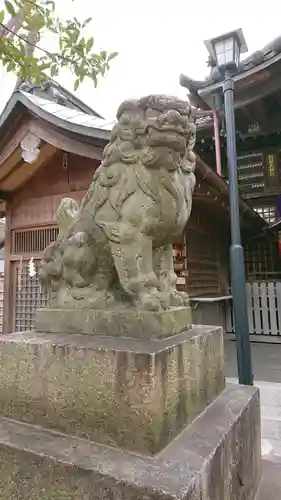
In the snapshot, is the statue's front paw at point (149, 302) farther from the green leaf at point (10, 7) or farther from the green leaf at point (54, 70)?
the green leaf at point (54, 70)

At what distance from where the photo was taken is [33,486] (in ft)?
4.15

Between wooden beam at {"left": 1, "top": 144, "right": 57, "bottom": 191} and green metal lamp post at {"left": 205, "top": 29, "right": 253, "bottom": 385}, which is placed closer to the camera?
green metal lamp post at {"left": 205, "top": 29, "right": 253, "bottom": 385}

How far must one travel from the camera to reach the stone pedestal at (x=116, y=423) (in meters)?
1.14

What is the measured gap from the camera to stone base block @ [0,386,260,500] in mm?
1072

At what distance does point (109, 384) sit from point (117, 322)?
0.31 m

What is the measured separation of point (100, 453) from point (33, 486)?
11.7 inches

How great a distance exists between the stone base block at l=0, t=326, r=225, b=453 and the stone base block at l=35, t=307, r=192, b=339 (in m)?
0.05

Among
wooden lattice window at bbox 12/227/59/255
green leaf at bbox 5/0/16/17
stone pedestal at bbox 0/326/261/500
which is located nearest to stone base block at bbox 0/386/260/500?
stone pedestal at bbox 0/326/261/500

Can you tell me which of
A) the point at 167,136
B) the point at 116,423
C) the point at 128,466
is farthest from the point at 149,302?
the point at 167,136

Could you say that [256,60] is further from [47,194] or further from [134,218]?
[134,218]

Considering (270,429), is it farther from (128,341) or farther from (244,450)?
(128,341)

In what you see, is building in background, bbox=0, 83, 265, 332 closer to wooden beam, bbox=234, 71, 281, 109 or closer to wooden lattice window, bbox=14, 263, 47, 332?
wooden lattice window, bbox=14, 263, 47, 332

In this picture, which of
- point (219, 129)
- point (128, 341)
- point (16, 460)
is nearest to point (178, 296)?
point (128, 341)

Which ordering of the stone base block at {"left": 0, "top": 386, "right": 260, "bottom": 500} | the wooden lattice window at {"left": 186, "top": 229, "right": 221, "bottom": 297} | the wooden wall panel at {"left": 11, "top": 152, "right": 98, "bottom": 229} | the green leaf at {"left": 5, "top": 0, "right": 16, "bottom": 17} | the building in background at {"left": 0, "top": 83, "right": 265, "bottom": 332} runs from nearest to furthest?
the stone base block at {"left": 0, "top": 386, "right": 260, "bottom": 500} → the green leaf at {"left": 5, "top": 0, "right": 16, "bottom": 17} → the building in background at {"left": 0, "top": 83, "right": 265, "bottom": 332} → the wooden wall panel at {"left": 11, "top": 152, "right": 98, "bottom": 229} → the wooden lattice window at {"left": 186, "top": 229, "right": 221, "bottom": 297}
